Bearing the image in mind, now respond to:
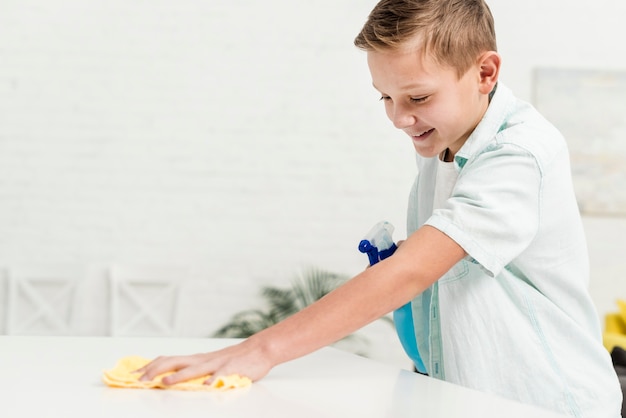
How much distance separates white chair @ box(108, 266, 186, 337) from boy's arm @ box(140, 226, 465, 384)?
3.76 m

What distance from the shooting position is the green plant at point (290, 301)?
15.1 feet

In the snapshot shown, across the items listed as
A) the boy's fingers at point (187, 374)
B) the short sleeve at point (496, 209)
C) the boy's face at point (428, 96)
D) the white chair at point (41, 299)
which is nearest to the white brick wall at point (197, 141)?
the white chair at point (41, 299)

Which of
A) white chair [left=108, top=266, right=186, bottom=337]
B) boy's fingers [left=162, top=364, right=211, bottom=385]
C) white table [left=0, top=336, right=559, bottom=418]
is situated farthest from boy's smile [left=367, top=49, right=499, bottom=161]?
white chair [left=108, top=266, right=186, bottom=337]

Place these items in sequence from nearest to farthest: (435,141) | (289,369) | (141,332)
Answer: (289,369)
(435,141)
(141,332)

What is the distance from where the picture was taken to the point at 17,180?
4.73 meters

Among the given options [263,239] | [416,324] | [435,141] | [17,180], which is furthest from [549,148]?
[17,180]

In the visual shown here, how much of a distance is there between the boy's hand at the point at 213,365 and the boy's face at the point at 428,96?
1.37ft

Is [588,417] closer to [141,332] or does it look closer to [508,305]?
[508,305]

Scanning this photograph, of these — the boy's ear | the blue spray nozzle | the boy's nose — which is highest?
the boy's ear

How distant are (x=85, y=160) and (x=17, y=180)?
40 cm

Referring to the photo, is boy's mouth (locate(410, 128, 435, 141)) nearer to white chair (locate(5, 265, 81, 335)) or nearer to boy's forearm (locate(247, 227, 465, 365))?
boy's forearm (locate(247, 227, 465, 365))

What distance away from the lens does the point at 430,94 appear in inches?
46.2

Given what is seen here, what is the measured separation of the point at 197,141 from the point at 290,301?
3.53ft

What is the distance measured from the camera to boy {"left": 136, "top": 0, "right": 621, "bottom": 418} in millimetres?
1061
